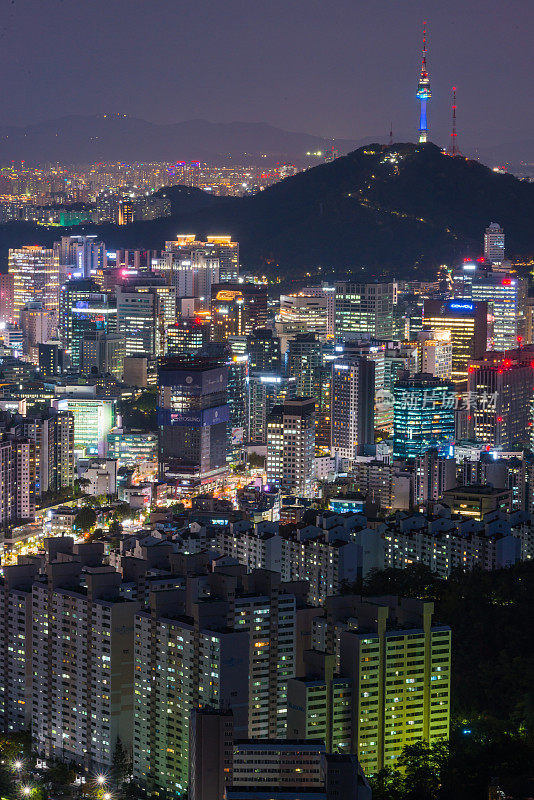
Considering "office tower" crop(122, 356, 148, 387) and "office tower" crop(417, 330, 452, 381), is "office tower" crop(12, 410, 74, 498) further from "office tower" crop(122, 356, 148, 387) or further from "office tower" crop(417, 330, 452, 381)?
"office tower" crop(417, 330, 452, 381)

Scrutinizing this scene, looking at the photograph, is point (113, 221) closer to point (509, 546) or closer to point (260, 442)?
point (260, 442)

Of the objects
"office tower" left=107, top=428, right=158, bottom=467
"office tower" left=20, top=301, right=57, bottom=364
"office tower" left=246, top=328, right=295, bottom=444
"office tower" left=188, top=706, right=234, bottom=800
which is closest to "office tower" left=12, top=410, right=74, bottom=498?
"office tower" left=107, top=428, right=158, bottom=467

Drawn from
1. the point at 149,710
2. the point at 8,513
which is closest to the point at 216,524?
the point at 8,513

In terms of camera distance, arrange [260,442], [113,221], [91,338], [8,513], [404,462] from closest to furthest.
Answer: [8,513] < [404,462] < [260,442] < [91,338] < [113,221]

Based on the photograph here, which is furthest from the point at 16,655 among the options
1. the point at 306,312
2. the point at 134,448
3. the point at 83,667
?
the point at 306,312

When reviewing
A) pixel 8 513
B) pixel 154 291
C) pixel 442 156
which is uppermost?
pixel 442 156

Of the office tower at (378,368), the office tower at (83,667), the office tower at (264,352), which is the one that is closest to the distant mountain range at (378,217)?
the office tower at (264,352)
